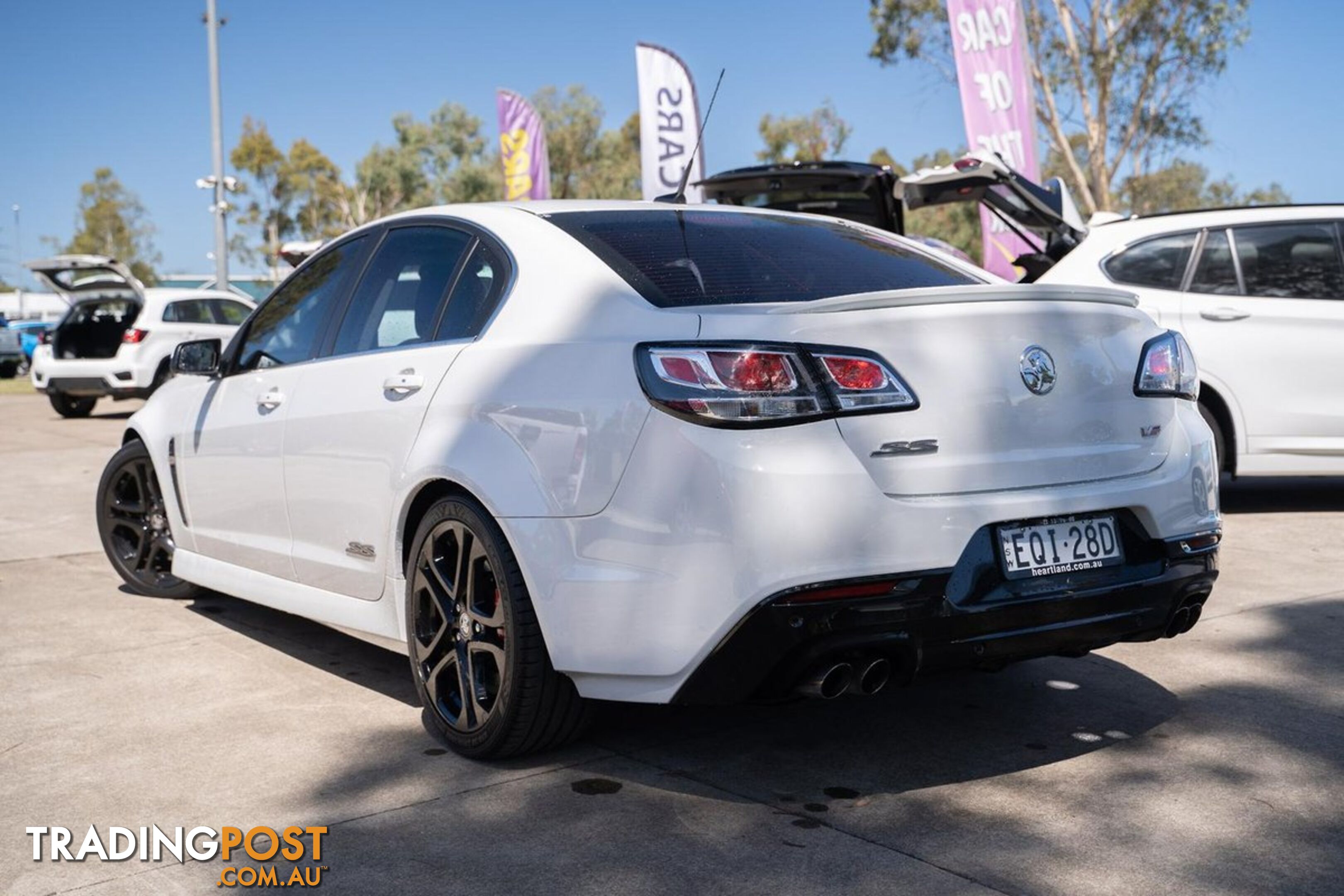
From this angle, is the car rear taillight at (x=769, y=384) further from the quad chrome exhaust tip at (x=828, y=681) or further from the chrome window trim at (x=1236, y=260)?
the chrome window trim at (x=1236, y=260)

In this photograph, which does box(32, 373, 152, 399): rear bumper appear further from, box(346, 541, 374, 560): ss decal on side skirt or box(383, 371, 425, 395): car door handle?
box(383, 371, 425, 395): car door handle

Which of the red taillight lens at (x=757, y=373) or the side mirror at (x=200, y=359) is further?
the side mirror at (x=200, y=359)

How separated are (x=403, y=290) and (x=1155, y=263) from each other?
16.7 feet

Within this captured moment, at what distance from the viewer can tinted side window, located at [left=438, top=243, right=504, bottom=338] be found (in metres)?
3.88

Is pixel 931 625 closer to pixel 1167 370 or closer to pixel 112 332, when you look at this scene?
pixel 1167 370

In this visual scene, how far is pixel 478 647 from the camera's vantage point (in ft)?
12.2

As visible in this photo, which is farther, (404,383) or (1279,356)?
(1279,356)

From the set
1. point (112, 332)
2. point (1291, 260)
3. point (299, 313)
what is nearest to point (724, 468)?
point (299, 313)

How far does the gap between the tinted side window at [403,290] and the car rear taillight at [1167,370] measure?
75.2 inches

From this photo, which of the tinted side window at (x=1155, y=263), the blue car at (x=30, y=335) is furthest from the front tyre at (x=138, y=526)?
the blue car at (x=30, y=335)

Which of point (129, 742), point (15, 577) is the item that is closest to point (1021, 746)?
point (129, 742)

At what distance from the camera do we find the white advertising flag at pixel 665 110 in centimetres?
1925

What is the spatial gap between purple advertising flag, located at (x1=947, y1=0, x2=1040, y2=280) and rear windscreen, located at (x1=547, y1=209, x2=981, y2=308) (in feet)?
39.6

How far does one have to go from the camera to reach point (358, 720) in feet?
13.7
